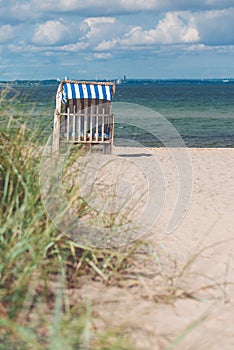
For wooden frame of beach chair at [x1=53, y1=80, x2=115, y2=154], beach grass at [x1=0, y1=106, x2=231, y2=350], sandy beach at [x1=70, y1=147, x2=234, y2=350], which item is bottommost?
sandy beach at [x1=70, y1=147, x2=234, y2=350]

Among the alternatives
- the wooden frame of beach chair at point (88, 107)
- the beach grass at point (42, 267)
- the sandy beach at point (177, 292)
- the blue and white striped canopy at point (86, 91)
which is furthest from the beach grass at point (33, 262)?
the blue and white striped canopy at point (86, 91)

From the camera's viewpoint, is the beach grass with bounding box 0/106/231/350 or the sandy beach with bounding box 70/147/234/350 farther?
the sandy beach with bounding box 70/147/234/350

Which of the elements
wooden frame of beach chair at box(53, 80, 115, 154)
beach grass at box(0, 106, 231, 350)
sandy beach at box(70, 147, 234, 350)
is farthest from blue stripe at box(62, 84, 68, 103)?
beach grass at box(0, 106, 231, 350)

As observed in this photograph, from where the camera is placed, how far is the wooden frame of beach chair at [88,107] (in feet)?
36.0

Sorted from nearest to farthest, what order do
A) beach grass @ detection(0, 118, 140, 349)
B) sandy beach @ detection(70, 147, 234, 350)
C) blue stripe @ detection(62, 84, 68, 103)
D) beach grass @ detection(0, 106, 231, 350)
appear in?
beach grass @ detection(0, 118, 140, 349), beach grass @ detection(0, 106, 231, 350), sandy beach @ detection(70, 147, 234, 350), blue stripe @ detection(62, 84, 68, 103)

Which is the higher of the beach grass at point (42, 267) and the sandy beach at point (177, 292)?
the beach grass at point (42, 267)

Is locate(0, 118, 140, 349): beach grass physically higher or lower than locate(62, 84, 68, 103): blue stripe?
lower

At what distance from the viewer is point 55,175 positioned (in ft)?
13.7

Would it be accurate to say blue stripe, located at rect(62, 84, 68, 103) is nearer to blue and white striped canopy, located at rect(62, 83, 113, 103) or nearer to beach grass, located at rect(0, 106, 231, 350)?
blue and white striped canopy, located at rect(62, 83, 113, 103)

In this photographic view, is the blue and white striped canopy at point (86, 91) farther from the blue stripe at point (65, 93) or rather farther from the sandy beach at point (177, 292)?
the sandy beach at point (177, 292)

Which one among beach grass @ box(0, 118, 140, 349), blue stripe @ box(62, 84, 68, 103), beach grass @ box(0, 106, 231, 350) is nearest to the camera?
beach grass @ box(0, 118, 140, 349)

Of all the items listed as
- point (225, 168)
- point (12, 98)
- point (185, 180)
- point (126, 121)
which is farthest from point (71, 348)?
point (126, 121)

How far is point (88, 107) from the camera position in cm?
1130

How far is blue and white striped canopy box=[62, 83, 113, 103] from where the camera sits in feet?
→ 36.1
